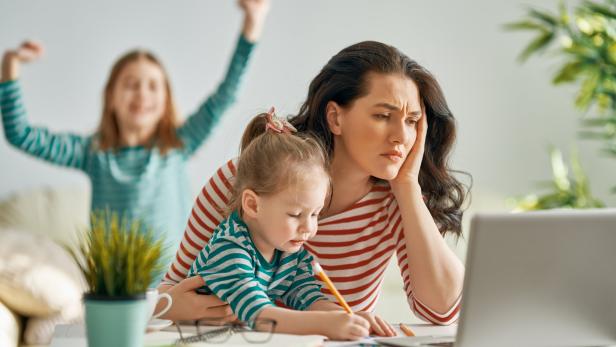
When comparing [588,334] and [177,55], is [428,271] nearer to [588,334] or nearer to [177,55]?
[588,334]

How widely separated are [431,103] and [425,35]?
233 centimetres

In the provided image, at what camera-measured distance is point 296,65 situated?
3789 millimetres

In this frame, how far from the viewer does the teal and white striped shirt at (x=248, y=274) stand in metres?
1.32

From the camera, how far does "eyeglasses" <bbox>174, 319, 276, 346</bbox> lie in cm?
122

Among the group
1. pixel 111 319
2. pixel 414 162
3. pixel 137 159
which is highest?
pixel 414 162

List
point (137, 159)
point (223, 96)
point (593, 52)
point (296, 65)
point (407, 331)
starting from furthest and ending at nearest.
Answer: point (296, 65), point (223, 96), point (137, 159), point (593, 52), point (407, 331)

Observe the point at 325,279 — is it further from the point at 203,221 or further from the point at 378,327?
the point at 203,221

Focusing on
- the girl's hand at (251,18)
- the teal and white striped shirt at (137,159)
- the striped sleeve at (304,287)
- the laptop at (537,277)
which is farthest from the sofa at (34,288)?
the laptop at (537,277)

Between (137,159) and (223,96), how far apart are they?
438mm

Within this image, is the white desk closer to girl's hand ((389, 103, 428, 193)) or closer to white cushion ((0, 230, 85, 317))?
girl's hand ((389, 103, 428, 193))

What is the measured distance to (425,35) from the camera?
3.93m

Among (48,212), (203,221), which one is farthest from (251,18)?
(203,221)

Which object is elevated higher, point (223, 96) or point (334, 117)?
point (334, 117)

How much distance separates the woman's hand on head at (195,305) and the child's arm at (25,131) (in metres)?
1.91
